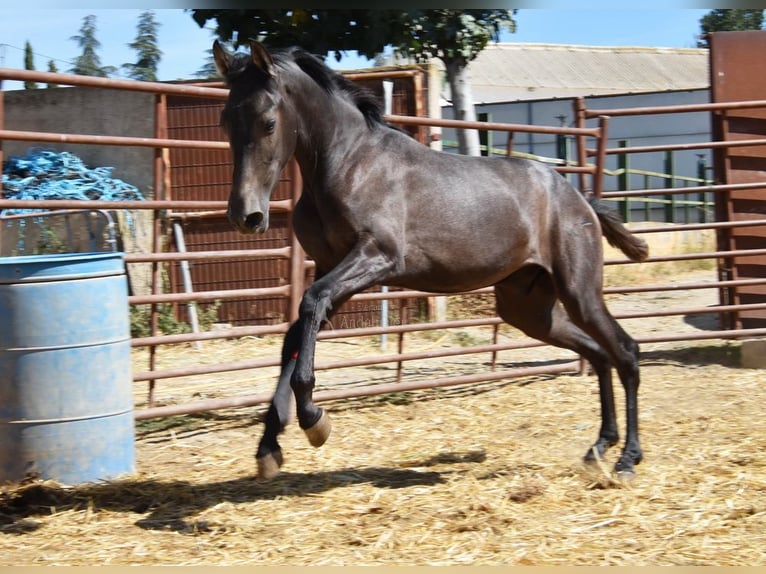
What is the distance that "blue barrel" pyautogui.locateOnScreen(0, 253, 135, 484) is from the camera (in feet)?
14.0

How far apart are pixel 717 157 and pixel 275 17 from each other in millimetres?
4192

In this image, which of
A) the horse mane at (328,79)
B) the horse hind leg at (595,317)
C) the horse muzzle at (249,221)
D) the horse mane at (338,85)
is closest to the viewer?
the horse muzzle at (249,221)

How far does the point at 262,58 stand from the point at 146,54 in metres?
18.7

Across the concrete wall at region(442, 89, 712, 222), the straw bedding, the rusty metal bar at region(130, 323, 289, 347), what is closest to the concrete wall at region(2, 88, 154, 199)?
the rusty metal bar at region(130, 323, 289, 347)

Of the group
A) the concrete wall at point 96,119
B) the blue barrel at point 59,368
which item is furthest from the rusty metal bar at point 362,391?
the concrete wall at point 96,119

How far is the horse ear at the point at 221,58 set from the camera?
4.28 meters

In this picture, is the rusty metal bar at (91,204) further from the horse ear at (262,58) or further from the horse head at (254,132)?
the horse ear at (262,58)

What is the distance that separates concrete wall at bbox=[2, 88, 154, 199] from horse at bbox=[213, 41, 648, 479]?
6.11m

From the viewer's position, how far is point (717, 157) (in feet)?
27.1

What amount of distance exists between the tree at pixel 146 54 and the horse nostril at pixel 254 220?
56.0 ft

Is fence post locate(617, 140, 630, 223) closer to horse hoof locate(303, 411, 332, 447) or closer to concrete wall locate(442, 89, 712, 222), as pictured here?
concrete wall locate(442, 89, 712, 222)

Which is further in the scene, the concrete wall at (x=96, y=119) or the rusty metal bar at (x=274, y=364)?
the concrete wall at (x=96, y=119)

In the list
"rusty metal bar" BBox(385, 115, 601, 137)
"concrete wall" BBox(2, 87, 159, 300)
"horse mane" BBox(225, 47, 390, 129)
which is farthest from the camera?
"concrete wall" BBox(2, 87, 159, 300)

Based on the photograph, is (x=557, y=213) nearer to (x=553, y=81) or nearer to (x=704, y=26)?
(x=553, y=81)
